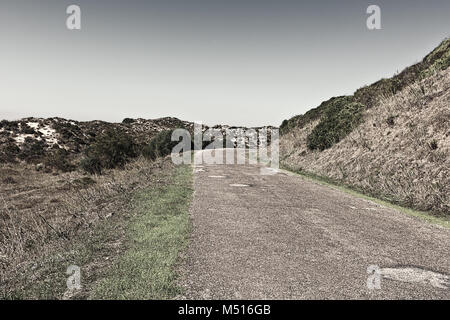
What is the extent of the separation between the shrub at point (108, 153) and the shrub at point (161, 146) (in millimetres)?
2392

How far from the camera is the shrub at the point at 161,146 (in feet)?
128

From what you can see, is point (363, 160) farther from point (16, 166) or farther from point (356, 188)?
point (16, 166)

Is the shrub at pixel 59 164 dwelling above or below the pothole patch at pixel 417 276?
above

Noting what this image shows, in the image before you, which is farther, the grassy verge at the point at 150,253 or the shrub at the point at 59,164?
the shrub at the point at 59,164

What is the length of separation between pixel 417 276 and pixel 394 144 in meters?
12.2

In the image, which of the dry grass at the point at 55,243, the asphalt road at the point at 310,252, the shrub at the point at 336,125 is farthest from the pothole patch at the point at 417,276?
the shrub at the point at 336,125

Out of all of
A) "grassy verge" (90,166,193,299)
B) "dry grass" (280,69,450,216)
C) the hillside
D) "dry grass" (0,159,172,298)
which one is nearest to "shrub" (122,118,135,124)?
the hillside

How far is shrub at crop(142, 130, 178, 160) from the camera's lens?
39.0 m

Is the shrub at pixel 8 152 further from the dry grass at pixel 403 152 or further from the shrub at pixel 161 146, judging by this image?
the dry grass at pixel 403 152

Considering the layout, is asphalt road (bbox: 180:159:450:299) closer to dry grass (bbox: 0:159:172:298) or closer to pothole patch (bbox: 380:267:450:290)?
pothole patch (bbox: 380:267:450:290)

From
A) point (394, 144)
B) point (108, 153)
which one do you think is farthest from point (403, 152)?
point (108, 153)

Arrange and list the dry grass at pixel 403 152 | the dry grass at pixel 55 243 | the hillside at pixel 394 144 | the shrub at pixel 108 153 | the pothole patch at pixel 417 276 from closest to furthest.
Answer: the dry grass at pixel 55 243
the pothole patch at pixel 417 276
the dry grass at pixel 403 152
the hillside at pixel 394 144
the shrub at pixel 108 153

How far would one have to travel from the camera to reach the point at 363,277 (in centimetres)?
511

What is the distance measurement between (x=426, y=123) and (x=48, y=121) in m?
67.1
